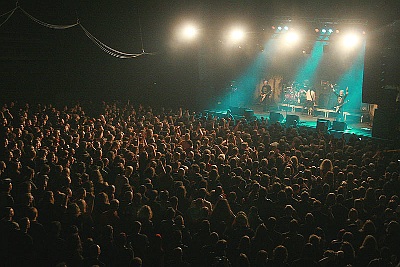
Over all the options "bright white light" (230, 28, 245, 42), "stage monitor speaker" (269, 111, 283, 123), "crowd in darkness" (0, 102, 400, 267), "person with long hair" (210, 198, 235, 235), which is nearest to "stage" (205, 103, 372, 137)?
"stage monitor speaker" (269, 111, 283, 123)

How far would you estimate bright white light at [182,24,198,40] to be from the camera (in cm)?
2191

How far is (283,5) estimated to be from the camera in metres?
18.2

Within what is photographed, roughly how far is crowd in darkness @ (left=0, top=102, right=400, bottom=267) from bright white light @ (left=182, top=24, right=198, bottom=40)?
39.0 ft

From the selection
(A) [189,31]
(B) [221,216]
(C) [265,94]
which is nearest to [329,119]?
(C) [265,94]

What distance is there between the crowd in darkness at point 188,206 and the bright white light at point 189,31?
39.0 feet

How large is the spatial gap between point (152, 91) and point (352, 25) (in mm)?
11652

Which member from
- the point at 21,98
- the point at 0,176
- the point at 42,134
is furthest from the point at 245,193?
the point at 21,98

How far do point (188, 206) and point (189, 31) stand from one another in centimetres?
1636

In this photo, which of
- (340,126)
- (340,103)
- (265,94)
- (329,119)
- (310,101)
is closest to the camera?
(340,126)

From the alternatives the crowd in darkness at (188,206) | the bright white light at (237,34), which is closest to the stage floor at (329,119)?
the bright white light at (237,34)

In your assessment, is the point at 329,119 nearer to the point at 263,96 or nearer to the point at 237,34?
the point at 263,96

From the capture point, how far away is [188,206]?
7172 mm

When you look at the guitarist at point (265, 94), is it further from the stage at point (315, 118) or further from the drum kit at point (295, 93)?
the drum kit at point (295, 93)

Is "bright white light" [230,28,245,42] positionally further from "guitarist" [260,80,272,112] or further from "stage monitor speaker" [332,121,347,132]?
"stage monitor speaker" [332,121,347,132]
